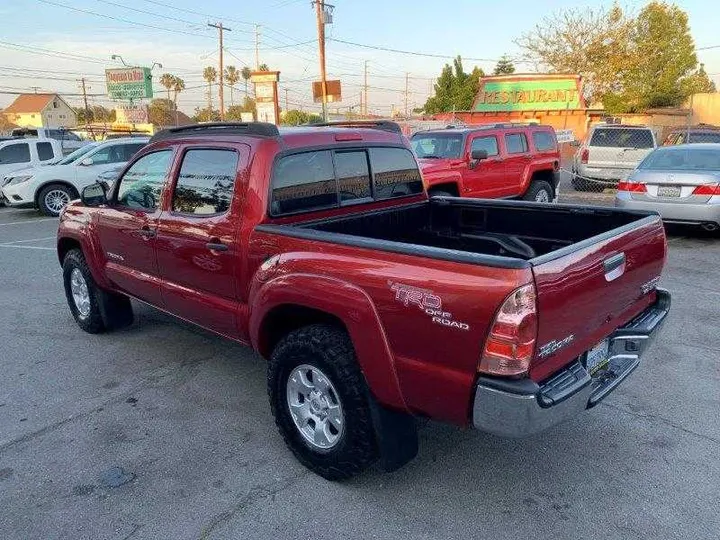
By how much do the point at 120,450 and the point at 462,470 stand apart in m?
2.03

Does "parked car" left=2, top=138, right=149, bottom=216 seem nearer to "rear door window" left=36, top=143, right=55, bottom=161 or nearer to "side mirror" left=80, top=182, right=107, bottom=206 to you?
"rear door window" left=36, top=143, right=55, bottom=161

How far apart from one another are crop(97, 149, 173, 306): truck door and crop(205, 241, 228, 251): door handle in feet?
2.32

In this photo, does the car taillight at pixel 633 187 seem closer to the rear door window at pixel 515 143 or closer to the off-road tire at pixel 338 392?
the rear door window at pixel 515 143

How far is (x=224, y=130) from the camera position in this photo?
3734 mm

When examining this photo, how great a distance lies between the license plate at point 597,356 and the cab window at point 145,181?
3.01 meters

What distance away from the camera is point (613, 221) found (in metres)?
3.65

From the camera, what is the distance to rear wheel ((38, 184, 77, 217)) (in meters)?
13.5

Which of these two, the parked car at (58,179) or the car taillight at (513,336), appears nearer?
the car taillight at (513,336)

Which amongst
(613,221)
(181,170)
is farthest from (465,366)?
(181,170)

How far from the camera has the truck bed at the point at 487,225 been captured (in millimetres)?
3742

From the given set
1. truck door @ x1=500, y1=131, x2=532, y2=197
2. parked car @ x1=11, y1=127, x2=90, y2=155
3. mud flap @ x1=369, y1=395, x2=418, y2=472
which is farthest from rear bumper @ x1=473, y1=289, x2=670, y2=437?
parked car @ x1=11, y1=127, x2=90, y2=155

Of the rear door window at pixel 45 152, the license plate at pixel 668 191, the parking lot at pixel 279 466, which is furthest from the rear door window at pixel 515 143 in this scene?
the rear door window at pixel 45 152

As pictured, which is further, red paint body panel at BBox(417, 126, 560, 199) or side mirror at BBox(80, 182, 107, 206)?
red paint body panel at BBox(417, 126, 560, 199)

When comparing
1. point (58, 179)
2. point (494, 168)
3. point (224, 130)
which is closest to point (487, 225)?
point (224, 130)
